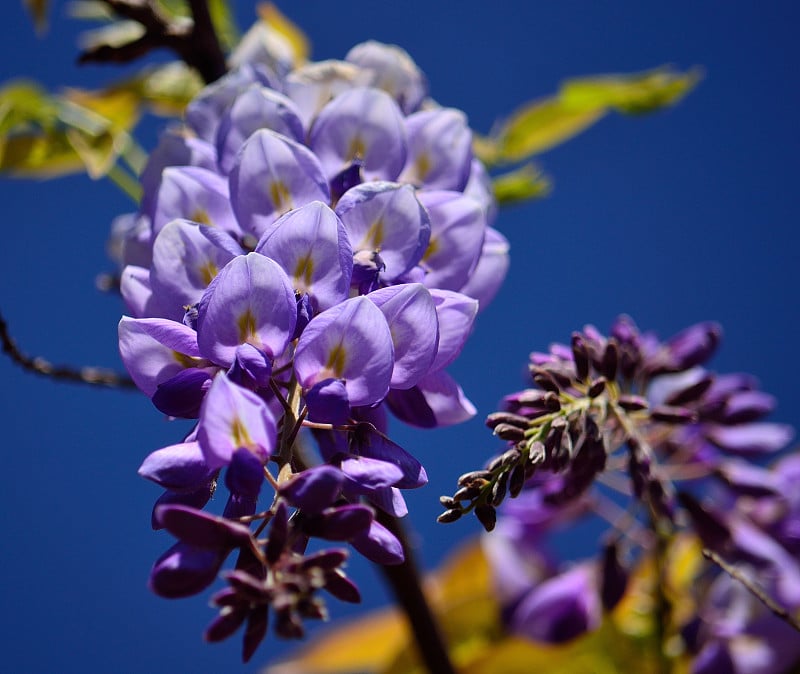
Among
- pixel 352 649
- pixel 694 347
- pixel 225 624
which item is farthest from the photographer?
pixel 352 649

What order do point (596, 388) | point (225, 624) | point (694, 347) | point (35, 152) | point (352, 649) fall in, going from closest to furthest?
point (225, 624)
point (596, 388)
point (694, 347)
point (35, 152)
point (352, 649)

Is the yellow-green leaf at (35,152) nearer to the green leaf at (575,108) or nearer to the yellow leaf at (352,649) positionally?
the green leaf at (575,108)

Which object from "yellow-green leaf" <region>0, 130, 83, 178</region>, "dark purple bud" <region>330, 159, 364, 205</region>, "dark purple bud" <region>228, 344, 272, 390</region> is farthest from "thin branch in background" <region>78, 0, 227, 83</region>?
"dark purple bud" <region>228, 344, 272, 390</region>

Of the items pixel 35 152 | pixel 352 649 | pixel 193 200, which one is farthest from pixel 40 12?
pixel 352 649

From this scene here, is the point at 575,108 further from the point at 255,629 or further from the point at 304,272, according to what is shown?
the point at 255,629

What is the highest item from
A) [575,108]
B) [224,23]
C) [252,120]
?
[224,23]

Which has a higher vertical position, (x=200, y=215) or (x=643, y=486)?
(x=200, y=215)

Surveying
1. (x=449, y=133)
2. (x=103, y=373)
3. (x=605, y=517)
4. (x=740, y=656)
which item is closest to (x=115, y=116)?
(x=103, y=373)
